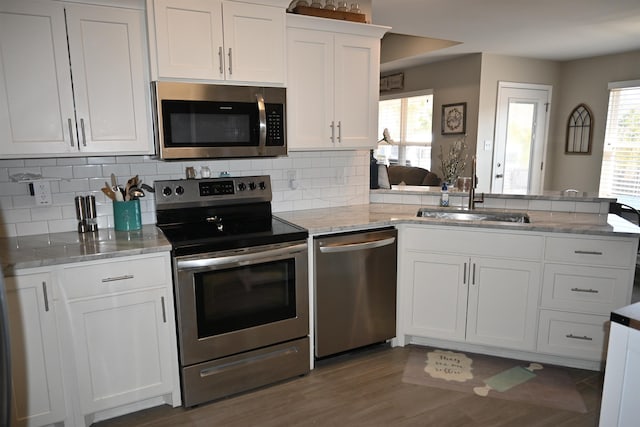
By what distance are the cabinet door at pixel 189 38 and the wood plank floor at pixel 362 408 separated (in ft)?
6.10

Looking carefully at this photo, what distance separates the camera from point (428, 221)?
274 cm

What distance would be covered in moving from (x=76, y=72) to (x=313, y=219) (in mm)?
1574

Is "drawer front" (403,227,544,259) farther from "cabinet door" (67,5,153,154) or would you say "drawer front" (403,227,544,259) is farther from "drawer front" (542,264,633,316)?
"cabinet door" (67,5,153,154)

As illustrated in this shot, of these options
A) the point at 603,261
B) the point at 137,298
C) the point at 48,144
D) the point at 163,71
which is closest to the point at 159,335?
the point at 137,298

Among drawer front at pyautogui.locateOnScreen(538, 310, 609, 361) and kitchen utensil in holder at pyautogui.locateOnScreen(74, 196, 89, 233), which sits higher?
kitchen utensil in holder at pyautogui.locateOnScreen(74, 196, 89, 233)

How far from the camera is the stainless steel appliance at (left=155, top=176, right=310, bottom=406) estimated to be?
2.21 m

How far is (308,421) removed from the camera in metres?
2.21

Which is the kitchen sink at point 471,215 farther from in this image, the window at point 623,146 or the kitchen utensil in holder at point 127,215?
the window at point 623,146

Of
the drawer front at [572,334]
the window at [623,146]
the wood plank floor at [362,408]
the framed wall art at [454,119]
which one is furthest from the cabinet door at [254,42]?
the window at [623,146]

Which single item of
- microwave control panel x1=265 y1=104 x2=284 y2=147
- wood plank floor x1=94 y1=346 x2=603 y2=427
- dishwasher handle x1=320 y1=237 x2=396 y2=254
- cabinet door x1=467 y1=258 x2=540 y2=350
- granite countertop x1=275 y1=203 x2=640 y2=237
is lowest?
wood plank floor x1=94 y1=346 x2=603 y2=427

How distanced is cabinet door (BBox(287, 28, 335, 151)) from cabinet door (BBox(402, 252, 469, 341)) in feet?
3.43

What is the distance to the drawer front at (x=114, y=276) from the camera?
6.53 feet

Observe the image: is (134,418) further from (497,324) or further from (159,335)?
(497,324)

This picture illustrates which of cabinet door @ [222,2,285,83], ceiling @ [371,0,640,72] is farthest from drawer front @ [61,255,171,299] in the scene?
ceiling @ [371,0,640,72]
